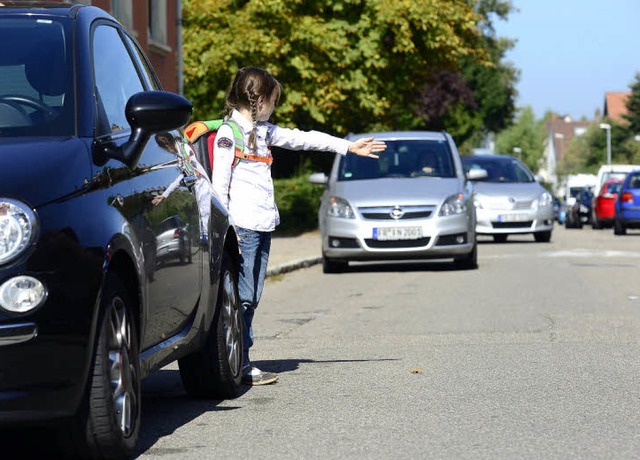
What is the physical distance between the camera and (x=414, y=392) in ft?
25.2

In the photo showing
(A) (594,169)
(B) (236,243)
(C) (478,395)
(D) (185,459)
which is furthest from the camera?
(A) (594,169)

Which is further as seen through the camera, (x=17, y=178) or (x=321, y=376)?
(x=321, y=376)

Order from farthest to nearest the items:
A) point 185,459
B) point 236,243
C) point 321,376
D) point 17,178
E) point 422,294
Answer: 1. point 422,294
2. point 321,376
3. point 236,243
4. point 185,459
5. point 17,178

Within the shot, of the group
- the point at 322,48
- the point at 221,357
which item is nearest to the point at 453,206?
the point at 221,357

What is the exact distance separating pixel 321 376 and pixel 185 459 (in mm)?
2820

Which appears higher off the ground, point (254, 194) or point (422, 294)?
point (254, 194)

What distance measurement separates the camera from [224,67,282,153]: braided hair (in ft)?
27.0

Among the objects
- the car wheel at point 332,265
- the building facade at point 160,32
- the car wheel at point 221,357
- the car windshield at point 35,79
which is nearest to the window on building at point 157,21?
the building facade at point 160,32

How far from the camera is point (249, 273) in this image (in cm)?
823

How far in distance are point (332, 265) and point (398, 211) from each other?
1518 millimetres

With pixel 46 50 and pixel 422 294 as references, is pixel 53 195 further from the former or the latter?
pixel 422 294

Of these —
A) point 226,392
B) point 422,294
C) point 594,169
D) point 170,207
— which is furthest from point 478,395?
point 594,169

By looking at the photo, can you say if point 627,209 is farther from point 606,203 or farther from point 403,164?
point 403,164

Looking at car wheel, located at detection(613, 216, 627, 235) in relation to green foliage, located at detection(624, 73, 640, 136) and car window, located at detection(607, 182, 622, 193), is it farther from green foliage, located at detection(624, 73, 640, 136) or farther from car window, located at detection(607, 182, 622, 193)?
green foliage, located at detection(624, 73, 640, 136)
